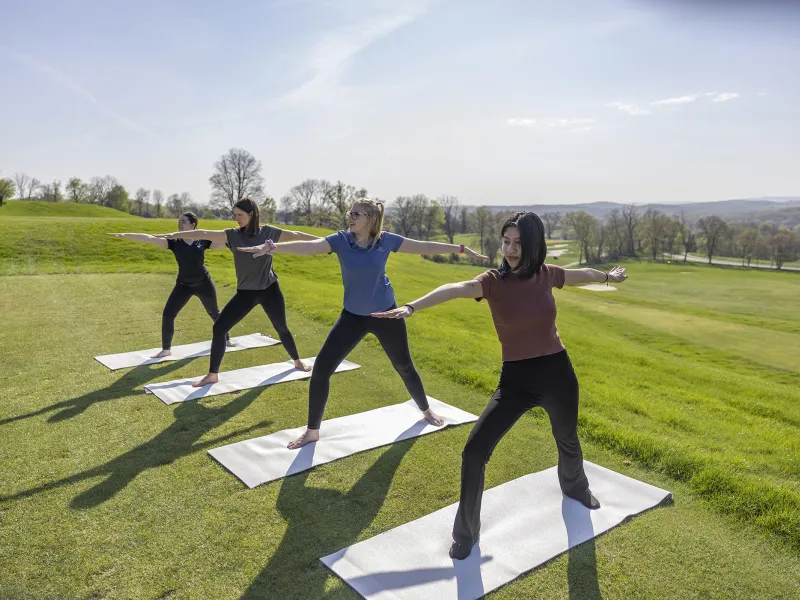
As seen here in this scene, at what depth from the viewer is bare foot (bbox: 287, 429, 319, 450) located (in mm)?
5414

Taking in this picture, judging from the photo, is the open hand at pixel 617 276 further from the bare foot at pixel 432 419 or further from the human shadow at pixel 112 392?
→ the human shadow at pixel 112 392

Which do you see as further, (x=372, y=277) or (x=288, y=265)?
(x=288, y=265)

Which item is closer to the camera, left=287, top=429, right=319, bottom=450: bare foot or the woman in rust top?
the woman in rust top

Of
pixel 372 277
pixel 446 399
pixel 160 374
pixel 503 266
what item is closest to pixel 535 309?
pixel 503 266

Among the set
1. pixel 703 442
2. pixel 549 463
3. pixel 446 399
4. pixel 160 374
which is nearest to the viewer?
pixel 549 463

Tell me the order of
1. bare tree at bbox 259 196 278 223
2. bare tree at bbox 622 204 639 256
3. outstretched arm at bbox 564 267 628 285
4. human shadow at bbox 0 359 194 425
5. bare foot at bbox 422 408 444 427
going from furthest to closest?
bare tree at bbox 622 204 639 256 → bare tree at bbox 259 196 278 223 → human shadow at bbox 0 359 194 425 → bare foot at bbox 422 408 444 427 → outstretched arm at bbox 564 267 628 285

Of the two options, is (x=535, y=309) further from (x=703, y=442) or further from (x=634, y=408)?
(x=634, y=408)

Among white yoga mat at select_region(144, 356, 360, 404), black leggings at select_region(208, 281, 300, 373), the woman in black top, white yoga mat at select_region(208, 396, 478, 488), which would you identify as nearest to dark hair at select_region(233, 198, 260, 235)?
black leggings at select_region(208, 281, 300, 373)

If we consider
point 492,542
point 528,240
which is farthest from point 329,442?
point 528,240

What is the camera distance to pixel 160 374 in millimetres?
7984

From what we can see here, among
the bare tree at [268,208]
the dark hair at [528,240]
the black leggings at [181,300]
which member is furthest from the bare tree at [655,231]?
the dark hair at [528,240]

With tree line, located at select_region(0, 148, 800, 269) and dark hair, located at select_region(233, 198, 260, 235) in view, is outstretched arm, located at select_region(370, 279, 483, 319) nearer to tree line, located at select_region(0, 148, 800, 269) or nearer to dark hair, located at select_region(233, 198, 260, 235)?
dark hair, located at select_region(233, 198, 260, 235)

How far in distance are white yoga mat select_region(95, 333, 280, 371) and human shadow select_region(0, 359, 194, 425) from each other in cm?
22

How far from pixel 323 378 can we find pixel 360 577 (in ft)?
7.34
